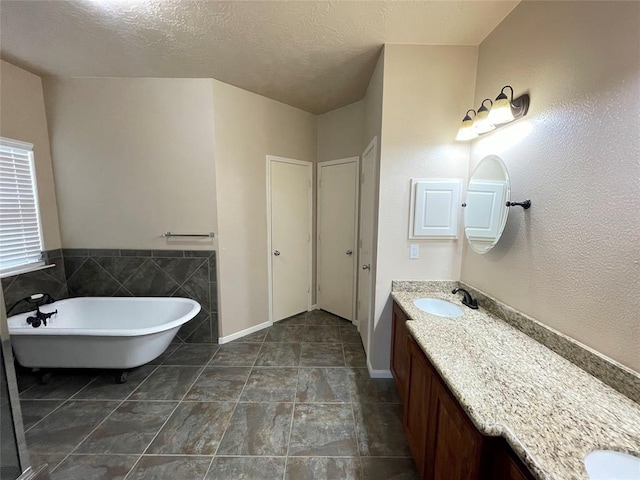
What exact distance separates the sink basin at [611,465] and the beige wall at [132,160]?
2.90m

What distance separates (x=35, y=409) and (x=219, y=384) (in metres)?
1.29

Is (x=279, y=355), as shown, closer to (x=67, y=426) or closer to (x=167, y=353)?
(x=167, y=353)

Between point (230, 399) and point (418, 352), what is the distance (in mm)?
1547

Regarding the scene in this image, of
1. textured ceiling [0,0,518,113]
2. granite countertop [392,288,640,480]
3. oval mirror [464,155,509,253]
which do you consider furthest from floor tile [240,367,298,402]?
textured ceiling [0,0,518,113]

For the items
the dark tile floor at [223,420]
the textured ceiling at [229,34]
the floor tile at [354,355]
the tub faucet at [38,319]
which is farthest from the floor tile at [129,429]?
the textured ceiling at [229,34]

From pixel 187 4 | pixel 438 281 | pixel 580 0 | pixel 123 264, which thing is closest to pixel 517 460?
pixel 438 281

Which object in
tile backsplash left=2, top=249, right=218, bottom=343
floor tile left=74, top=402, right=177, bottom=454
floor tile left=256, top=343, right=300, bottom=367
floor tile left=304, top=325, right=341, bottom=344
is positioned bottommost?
floor tile left=74, top=402, right=177, bottom=454

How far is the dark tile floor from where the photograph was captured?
148cm

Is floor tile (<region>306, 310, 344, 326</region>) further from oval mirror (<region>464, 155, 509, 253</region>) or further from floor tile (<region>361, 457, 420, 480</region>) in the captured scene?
oval mirror (<region>464, 155, 509, 253</region>)

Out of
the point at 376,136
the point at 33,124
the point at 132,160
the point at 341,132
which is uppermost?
the point at 341,132

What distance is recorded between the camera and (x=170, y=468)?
147 cm

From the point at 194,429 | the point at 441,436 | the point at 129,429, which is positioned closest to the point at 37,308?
the point at 129,429

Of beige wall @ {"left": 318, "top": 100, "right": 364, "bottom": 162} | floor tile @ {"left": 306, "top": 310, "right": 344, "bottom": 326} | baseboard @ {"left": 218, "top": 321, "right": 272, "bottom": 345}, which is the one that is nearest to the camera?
baseboard @ {"left": 218, "top": 321, "right": 272, "bottom": 345}

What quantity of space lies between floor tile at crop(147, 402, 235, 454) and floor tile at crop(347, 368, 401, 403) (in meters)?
0.99
